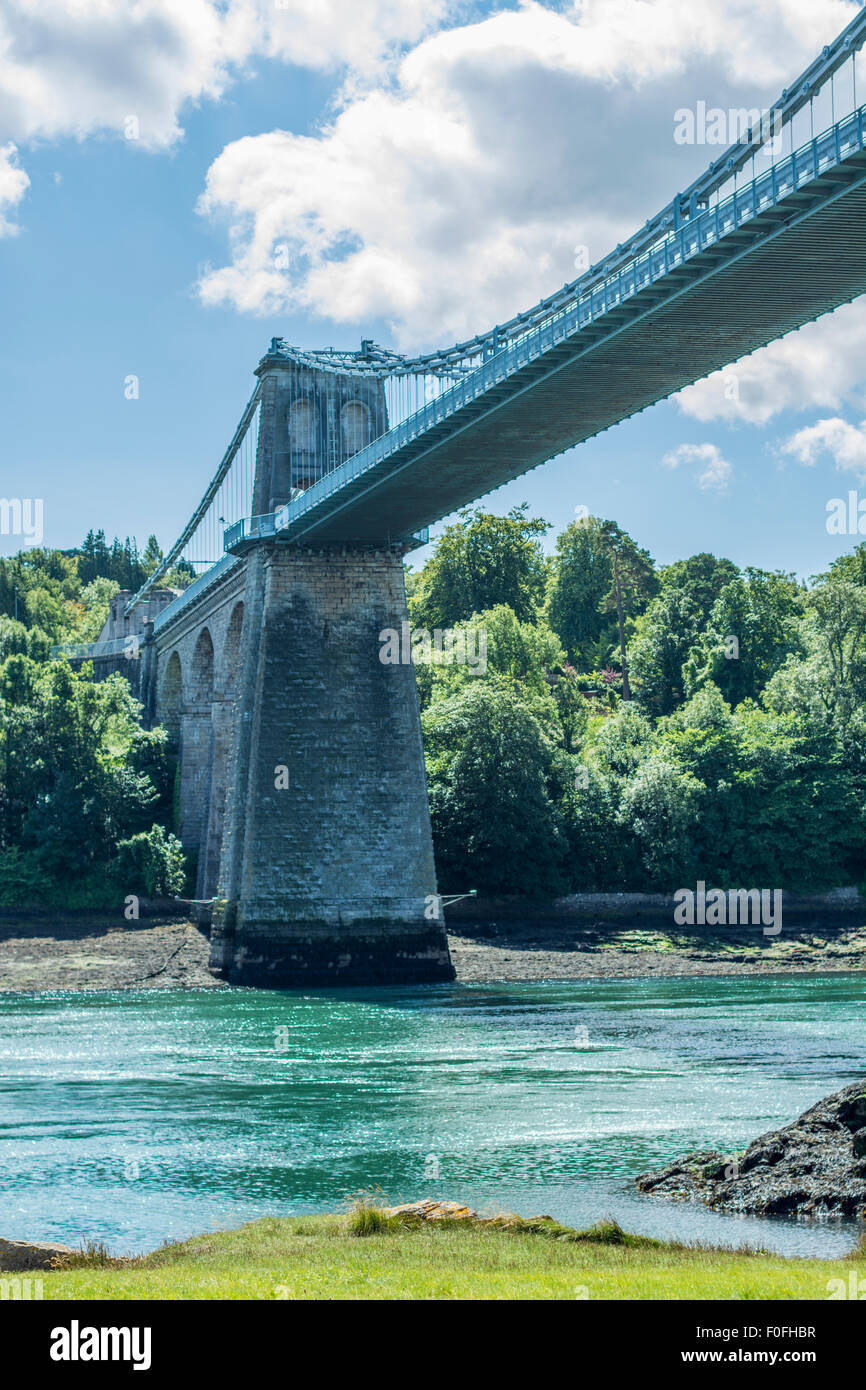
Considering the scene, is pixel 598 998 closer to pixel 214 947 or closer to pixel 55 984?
pixel 214 947

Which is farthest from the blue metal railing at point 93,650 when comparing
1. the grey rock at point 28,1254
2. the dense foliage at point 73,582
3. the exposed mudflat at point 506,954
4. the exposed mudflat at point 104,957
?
the grey rock at point 28,1254

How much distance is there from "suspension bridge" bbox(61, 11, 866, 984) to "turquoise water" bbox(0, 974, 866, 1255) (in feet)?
13.3

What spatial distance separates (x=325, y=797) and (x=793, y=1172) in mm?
25153

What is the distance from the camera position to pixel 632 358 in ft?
93.5

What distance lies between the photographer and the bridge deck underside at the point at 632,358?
22.5 m

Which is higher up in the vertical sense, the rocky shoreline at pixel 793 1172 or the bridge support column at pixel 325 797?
the bridge support column at pixel 325 797

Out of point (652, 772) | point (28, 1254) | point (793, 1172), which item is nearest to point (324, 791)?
point (652, 772)

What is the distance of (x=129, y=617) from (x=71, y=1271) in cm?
6793

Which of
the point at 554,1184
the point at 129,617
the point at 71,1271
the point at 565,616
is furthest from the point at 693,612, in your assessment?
the point at 71,1271

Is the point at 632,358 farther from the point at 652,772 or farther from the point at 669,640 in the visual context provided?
the point at 669,640

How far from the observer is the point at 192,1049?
85.3 feet

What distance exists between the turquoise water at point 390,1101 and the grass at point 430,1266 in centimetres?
126

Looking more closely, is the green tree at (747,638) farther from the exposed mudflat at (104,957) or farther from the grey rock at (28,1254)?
the grey rock at (28,1254)
